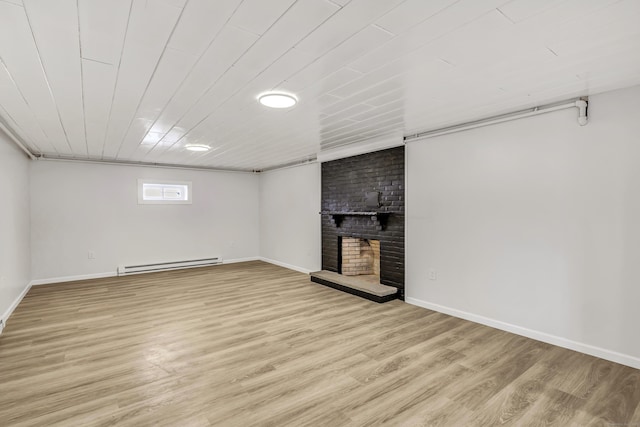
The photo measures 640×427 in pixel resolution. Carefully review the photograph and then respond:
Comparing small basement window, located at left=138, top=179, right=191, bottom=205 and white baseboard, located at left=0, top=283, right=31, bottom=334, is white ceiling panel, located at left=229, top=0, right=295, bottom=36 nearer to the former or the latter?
white baseboard, located at left=0, top=283, right=31, bottom=334

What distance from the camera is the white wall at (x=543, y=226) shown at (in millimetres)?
2535

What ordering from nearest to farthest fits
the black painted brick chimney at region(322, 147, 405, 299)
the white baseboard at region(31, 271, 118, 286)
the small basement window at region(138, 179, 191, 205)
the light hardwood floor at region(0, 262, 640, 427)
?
the light hardwood floor at region(0, 262, 640, 427) < the black painted brick chimney at region(322, 147, 405, 299) < the white baseboard at region(31, 271, 118, 286) < the small basement window at region(138, 179, 191, 205)

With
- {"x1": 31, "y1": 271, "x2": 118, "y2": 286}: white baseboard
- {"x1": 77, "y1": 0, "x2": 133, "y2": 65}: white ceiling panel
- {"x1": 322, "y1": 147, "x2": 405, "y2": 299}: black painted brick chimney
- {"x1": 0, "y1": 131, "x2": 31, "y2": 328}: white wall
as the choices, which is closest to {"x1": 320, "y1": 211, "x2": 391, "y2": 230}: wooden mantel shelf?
{"x1": 322, "y1": 147, "x2": 405, "y2": 299}: black painted brick chimney

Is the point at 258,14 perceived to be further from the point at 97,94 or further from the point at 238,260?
the point at 238,260

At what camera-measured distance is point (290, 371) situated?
243 centimetres

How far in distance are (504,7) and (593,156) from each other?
78.3 inches

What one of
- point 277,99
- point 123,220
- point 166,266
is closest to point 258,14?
point 277,99

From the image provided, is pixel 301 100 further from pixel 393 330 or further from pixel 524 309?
pixel 524 309

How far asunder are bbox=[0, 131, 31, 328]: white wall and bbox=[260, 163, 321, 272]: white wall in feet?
14.0

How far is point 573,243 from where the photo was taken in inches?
110

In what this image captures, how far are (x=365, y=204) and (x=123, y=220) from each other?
15.7 ft

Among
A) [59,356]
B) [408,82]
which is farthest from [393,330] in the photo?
[59,356]

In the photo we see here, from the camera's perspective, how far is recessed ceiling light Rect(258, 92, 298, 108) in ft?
8.36

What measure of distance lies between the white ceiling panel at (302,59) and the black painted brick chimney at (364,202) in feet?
3.68
